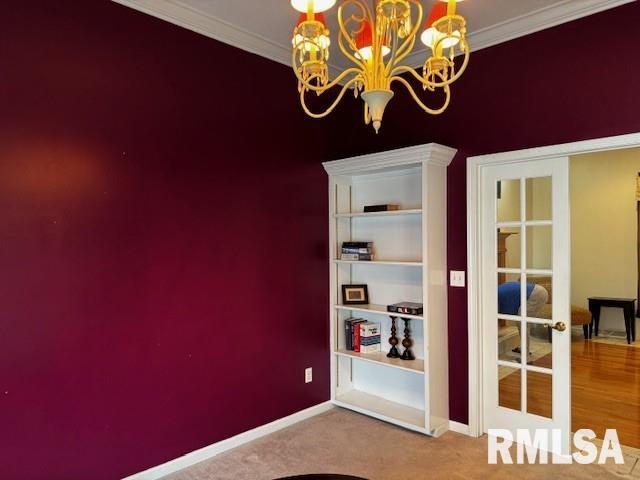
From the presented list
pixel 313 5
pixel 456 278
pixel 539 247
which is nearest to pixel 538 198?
pixel 539 247

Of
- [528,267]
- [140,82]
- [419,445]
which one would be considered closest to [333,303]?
[419,445]

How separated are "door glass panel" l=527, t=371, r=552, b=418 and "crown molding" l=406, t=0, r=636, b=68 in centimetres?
226

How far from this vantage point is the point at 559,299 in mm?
2828

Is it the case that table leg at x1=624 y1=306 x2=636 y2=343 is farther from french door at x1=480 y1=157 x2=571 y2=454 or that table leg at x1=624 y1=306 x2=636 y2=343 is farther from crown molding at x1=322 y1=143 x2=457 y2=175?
crown molding at x1=322 y1=143 x2=457 y2=175

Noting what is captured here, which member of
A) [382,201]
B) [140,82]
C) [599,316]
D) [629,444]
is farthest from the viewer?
[599,316]

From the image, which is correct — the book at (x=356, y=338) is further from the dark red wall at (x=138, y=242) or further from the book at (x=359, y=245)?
the book at (x=359, y=245)

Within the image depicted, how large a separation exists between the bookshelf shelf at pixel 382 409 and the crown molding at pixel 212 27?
2760mm

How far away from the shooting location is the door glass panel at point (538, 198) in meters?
2.87

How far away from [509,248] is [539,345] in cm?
67

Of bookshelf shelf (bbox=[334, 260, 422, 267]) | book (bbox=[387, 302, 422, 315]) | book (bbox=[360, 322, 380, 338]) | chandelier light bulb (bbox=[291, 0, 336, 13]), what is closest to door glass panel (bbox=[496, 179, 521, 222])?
bookshelf shelf (bbox=[334, 260, 422, 267])

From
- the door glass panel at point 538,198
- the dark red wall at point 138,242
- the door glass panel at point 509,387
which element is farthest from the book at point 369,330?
the door glass panel at point 538,198

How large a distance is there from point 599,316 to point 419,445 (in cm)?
454

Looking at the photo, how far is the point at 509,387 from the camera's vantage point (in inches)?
120

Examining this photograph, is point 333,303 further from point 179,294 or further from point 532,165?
point 532,165
